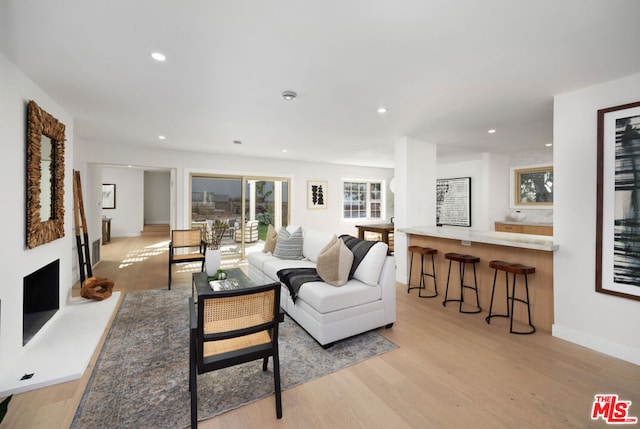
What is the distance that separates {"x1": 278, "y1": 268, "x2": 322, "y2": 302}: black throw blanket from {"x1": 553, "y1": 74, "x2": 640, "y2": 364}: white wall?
245 cm

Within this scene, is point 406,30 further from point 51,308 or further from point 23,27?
point 51,308

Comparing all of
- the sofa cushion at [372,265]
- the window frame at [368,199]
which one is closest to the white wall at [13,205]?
the sofa cushion at [372,265]

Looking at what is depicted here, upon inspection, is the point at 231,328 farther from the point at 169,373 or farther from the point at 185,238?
the point at 185,238

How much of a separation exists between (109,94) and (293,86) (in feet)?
6.28

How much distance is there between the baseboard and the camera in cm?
237

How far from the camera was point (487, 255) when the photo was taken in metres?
3.54

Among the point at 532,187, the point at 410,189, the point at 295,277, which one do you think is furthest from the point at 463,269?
the point at 532,187

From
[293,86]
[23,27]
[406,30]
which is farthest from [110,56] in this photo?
[406,30]

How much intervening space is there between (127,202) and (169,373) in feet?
31.1

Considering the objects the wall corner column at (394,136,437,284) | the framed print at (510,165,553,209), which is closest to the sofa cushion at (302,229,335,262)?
the wall corner column at (394,136,437,284)

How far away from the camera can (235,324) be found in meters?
1.67

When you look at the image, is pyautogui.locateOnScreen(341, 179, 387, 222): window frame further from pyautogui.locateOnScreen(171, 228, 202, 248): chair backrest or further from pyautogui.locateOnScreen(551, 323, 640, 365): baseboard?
pyautogui.locateOnScreen(551, 323, 640, 365): baseboard

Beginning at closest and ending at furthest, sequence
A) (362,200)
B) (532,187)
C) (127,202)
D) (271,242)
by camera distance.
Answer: (271,242), (532,187), (362,200), (127,202)

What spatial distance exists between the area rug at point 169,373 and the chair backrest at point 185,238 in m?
1.70
